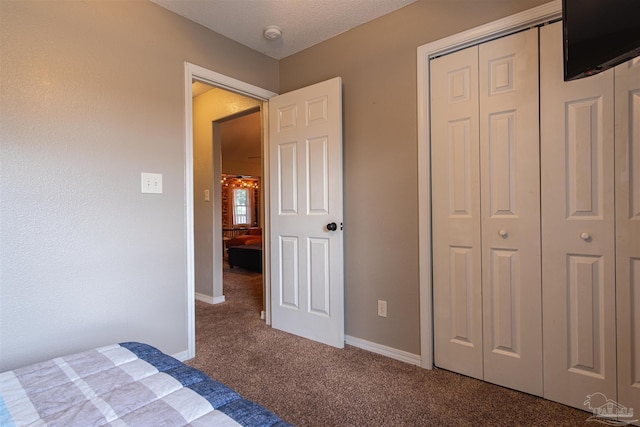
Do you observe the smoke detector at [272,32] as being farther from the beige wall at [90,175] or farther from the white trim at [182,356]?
the white trim at [182,356]

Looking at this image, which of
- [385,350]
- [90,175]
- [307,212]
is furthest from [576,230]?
[90,175]

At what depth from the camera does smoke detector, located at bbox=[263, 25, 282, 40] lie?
2.37m

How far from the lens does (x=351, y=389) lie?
183cm

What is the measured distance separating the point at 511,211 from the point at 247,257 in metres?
4.48

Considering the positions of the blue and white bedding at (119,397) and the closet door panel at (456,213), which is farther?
the closet door panel at (456,213)

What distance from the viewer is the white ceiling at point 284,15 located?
2113 mm

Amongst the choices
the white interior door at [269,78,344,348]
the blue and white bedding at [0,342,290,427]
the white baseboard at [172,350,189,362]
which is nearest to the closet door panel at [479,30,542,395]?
the white interior door at [269,78,344,348]

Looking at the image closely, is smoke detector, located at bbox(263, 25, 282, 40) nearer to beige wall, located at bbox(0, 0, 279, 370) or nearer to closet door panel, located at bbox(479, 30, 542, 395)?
beige wall, located at bbox(0, 0, 279, 370)

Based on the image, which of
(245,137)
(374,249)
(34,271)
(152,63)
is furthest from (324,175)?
(245,137)

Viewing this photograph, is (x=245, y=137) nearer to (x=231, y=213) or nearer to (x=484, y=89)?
(x=231, y=213)

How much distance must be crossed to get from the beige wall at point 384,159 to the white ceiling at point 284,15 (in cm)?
10

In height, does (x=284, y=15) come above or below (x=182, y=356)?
above

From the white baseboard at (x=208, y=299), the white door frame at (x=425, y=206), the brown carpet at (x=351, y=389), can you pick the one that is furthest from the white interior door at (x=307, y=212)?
the white baseboard at (x=208, y=299)

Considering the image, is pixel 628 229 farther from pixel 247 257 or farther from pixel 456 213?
pixel 247 257
